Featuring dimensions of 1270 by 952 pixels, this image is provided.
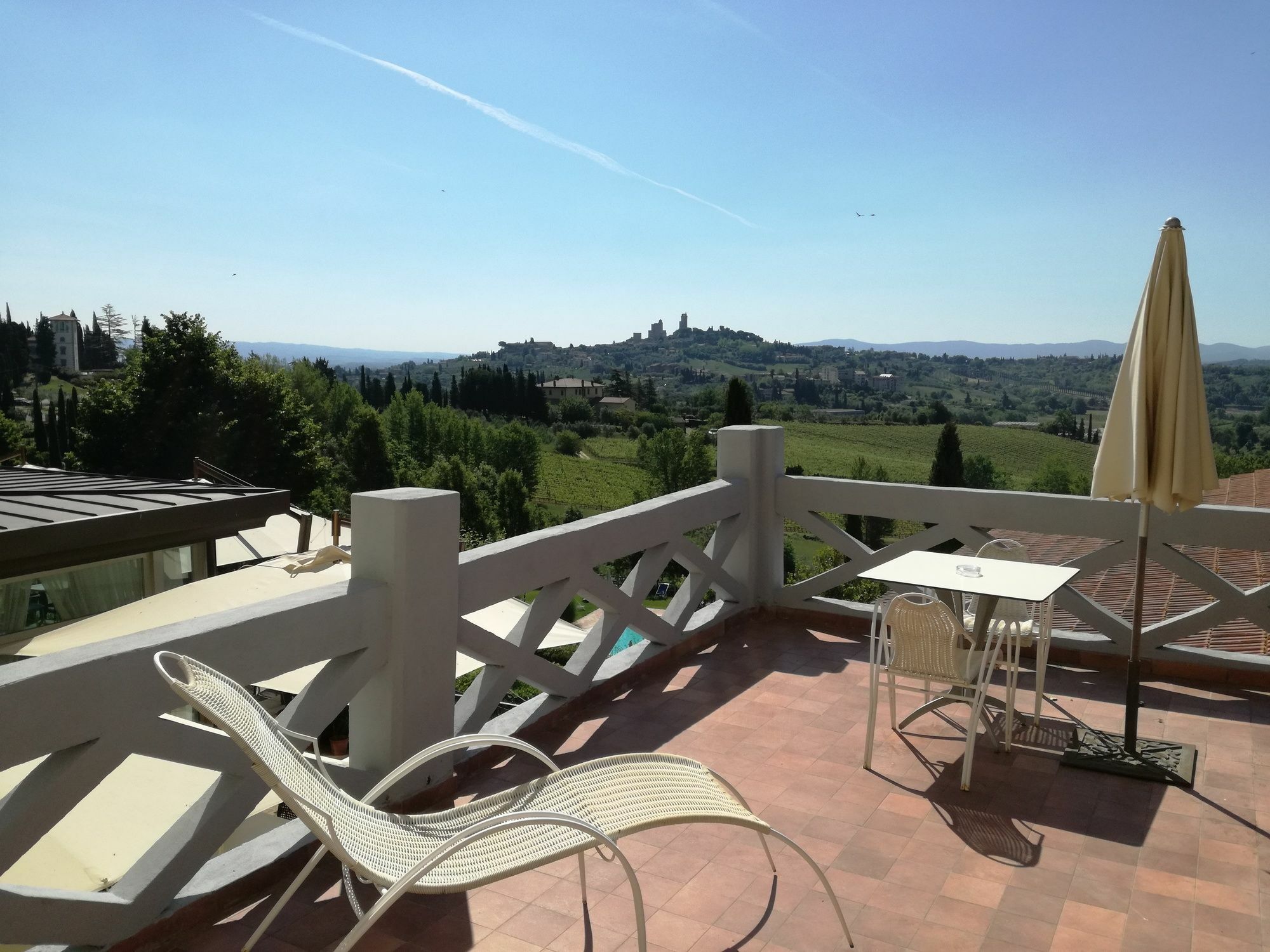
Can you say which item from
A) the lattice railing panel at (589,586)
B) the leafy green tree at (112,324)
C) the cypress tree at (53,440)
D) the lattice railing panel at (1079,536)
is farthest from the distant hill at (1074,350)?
the leafy green tree at (112,324)

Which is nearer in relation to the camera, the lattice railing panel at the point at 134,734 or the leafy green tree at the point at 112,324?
the lattice railing panel at the point at 134,734

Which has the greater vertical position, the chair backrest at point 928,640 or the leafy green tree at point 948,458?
the chair backrest at point 928,640

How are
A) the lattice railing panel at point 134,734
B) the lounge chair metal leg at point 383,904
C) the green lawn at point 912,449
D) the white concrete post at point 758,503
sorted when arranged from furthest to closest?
the green lawn at point 912,449 < the white concrete post at point 758,503 < the lattice railing panel at point 134,734 < the lounge chair metal leg at point 383,904

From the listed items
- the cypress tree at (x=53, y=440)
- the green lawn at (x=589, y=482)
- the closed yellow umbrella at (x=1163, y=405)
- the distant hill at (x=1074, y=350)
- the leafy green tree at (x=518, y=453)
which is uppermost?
the distant hill at (x=1074, y=350)

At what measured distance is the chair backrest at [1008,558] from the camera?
3.97m

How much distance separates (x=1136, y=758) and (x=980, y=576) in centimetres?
88

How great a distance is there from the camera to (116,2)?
31.9 meters

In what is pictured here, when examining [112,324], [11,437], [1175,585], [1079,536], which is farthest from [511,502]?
[1079,536]

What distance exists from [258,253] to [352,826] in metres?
96.1

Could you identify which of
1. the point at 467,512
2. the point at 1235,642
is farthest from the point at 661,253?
the point at 1235,642

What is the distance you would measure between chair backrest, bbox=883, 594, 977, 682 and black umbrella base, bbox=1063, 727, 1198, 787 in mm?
582

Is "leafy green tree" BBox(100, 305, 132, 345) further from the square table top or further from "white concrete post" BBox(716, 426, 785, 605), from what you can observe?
the square table top

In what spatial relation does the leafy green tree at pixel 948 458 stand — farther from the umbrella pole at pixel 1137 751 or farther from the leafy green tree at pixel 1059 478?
the umbrella pole at pixel 1137 751

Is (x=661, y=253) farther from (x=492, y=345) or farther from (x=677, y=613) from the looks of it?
(x=677, y=613)
